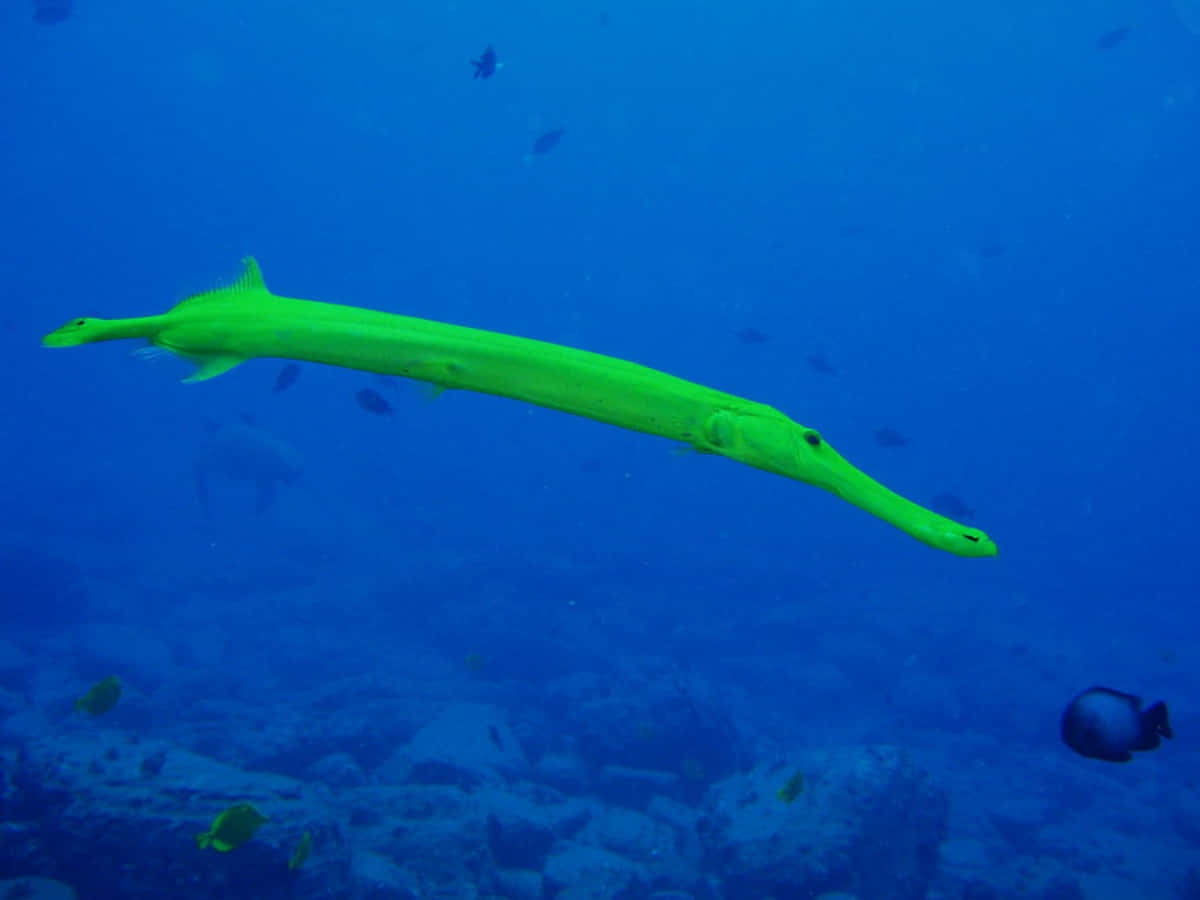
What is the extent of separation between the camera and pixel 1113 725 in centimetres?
425

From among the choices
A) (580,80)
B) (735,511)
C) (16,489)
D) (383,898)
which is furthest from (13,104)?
(383,898)

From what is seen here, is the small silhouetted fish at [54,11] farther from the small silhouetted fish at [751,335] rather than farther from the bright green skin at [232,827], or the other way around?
the bright green skin at [232,827]

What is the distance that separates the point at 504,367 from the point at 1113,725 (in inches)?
172

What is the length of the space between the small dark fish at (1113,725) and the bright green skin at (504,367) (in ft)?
12.4

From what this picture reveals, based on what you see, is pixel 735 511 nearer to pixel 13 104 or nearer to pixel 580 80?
pixel 580 80

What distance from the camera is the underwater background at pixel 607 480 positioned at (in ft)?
29.5

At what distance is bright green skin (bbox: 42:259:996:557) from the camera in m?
1.63

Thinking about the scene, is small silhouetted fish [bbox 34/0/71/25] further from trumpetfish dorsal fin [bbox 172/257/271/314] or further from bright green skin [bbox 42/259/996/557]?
bright green skin [bbox 42/259/996/557]

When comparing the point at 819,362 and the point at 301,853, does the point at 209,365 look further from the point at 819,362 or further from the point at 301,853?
the point at 819,362

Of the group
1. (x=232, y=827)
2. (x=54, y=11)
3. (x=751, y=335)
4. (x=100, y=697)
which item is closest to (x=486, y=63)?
(x=751, y=335)

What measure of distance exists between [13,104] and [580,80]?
8936cm

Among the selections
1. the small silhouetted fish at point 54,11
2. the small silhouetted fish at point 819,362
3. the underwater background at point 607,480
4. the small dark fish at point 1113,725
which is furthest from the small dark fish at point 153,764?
the small silhouetted fish at point 54,11

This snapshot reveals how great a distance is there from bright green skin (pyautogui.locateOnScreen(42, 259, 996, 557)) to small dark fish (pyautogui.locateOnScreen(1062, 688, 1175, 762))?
3776 millimetres

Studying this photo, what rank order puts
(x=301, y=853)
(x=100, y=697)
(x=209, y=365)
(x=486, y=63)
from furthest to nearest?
(x=486, y=63) < (x=100, y=697) < (x=301, y=853) < (x=209, y=365)
